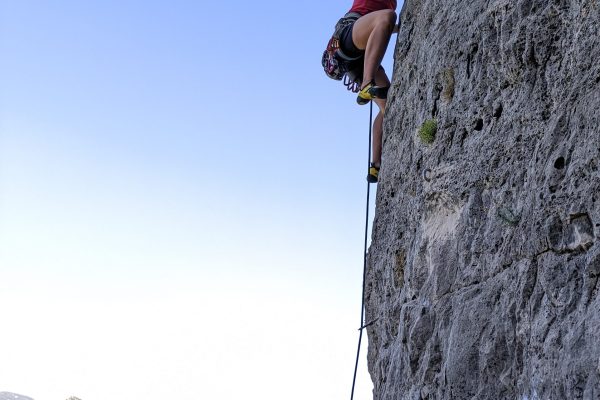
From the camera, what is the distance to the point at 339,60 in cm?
934

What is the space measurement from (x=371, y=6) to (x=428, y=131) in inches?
105

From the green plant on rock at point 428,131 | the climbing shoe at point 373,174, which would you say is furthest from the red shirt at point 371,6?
the green plant on rock at point 428,131

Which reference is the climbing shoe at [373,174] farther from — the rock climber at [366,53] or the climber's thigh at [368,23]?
the climber's thigh at [368,23]

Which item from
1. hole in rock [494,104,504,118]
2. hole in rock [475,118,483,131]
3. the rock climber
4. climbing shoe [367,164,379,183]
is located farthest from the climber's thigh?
hole in rock [494,104,504,118]

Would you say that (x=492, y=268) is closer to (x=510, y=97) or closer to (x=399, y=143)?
(x=510, y=97)

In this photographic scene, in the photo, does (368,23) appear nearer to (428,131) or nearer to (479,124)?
(428,131)

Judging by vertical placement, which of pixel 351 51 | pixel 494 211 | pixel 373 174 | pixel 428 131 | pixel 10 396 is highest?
pixel 10 396

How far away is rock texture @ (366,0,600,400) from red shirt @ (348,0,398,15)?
1.07 meters

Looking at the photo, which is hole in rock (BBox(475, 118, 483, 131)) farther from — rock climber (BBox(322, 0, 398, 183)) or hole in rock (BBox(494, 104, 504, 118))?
rock climber (BBox(322, 0, 398, 183))

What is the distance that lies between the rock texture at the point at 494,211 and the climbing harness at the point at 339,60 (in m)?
1.32

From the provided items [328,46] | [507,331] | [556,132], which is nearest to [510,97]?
[556,132]

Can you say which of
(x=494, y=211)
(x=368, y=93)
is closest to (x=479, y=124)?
(x=494, y=211)

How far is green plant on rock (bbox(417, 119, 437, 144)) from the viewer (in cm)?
707

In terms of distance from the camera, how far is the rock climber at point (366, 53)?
27.7 feet
